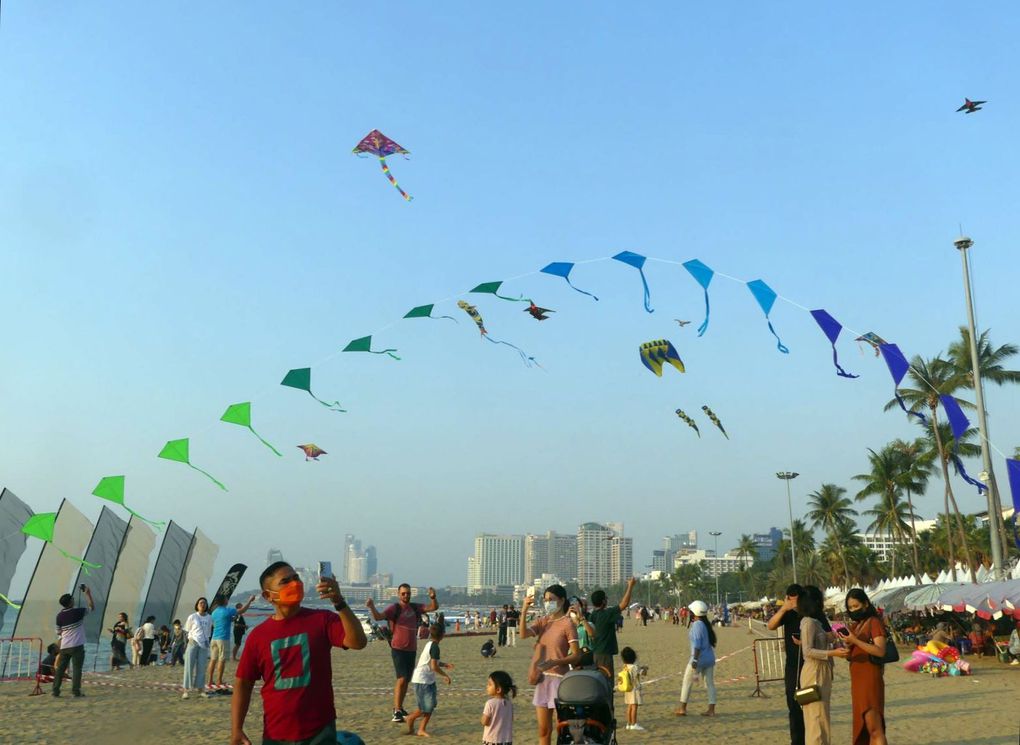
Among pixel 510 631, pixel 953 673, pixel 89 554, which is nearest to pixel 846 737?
pixel 953 673

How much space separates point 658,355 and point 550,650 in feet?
22.5

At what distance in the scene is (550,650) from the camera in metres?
7.48

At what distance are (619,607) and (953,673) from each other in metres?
12.2

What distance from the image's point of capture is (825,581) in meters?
102

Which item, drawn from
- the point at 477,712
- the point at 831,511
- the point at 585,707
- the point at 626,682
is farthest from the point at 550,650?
the point at 831,511

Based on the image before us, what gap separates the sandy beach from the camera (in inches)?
382

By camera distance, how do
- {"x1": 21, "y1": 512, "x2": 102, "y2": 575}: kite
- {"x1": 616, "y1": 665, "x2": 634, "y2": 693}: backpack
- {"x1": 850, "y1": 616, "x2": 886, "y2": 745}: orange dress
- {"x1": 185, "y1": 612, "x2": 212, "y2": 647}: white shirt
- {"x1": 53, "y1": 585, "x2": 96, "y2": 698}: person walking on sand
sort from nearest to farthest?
{"x1": 850, "y1": 616, "x2": 886, "y2": 745}: orange dress < {"x1": 616, "y1": 665, "x2": 634, "y2": 693}: backpack < {"x1": 53, "y1": 585, "x2": 96, "y2": 698}: person walking on sand < {"x1": 185, "y1": 612, "x2": 212, "y2": 647}: white shirt < {"x1": 21, "y1": 512, "x2": 102, "y2": 575}: kite

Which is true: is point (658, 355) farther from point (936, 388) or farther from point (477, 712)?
point (936, 388)

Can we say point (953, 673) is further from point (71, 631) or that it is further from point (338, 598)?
point (338, 598)

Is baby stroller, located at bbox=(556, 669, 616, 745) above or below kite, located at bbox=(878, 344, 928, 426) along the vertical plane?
below

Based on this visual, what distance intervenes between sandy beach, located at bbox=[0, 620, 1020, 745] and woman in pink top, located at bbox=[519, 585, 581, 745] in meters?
2.25

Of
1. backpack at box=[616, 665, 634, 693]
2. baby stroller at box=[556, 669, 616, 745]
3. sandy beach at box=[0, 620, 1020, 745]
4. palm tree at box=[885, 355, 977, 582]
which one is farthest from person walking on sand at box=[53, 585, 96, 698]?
palm tree at box=[885, 355, 977, 582]

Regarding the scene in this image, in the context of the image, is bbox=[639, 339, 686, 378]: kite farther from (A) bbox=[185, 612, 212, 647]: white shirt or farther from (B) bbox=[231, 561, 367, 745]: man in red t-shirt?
(B) bbox=[231, 561, 367, 745]: man in red t-shirt

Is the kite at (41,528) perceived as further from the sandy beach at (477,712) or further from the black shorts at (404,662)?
the black shorts at (404,662)
